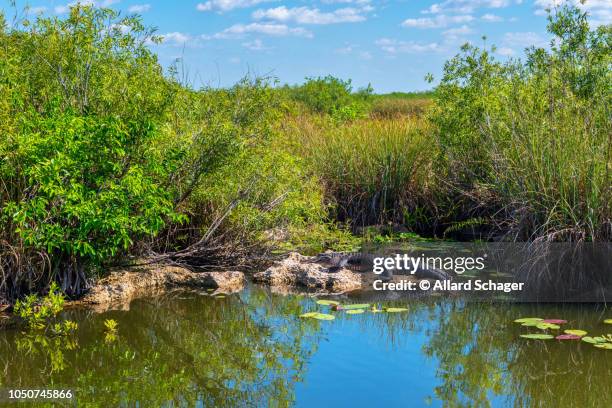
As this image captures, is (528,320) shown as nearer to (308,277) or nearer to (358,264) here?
(308,277)

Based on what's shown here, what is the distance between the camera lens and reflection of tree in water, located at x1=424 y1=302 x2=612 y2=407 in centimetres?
536

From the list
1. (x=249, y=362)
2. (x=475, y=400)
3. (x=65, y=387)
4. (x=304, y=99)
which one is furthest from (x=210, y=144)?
(x=304, y=99)

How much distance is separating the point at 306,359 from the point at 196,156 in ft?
10.0

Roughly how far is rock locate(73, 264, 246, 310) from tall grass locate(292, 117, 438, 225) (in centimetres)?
338

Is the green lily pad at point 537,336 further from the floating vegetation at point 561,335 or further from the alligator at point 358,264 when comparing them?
the alligator at point 358,264

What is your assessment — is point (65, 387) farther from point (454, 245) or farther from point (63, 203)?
point (454, 245)

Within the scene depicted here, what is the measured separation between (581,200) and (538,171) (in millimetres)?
517

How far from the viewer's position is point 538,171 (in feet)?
26.0

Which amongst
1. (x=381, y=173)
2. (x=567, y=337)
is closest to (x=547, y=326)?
(x=567, y=337)

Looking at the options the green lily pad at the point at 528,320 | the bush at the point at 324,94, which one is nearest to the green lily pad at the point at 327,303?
the green lily pad at the point at 528,320

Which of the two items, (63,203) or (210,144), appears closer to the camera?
(63,203)

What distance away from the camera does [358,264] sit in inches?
368

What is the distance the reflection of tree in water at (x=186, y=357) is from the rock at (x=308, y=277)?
765 millimetres

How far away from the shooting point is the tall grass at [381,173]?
1170 centimetres
